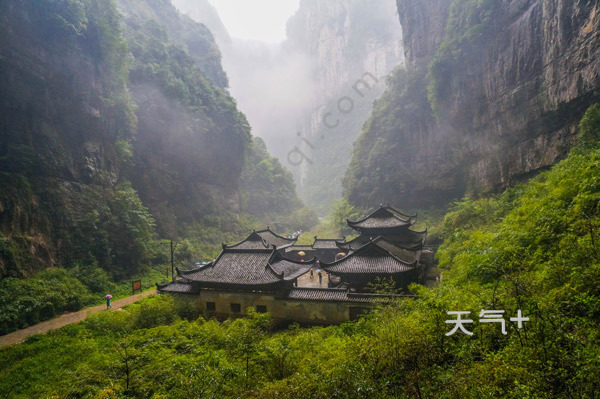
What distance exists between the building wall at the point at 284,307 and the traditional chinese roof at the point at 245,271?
576 millimetres

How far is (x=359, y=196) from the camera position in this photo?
152 feet

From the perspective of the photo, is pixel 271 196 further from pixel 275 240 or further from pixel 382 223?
pixel 382 223

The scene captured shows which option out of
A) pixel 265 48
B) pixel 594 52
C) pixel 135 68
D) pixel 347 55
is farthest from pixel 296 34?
pixel 594 52

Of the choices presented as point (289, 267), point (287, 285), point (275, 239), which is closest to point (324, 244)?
point (275, 239)

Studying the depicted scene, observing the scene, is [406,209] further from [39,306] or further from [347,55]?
[347,55]

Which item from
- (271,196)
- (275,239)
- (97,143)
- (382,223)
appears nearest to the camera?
(382,223)

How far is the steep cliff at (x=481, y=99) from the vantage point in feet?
60.8

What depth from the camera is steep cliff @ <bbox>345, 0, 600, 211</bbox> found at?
1853 centimetres

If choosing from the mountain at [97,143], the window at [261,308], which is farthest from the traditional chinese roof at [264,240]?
the mountain at [97,143]

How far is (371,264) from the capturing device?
14555 mm

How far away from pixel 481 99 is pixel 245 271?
29.2m

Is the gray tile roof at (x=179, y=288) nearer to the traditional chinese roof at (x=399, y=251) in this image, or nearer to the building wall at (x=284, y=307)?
→ the building wall at (x=284, y=307)

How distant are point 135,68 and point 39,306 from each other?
31.3 m

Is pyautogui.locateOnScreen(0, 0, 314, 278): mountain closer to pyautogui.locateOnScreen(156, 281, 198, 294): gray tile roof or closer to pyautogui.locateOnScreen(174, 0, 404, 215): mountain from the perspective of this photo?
pyautogui.locateOnScreen(156, 281, 198, 294): gray tile roof
